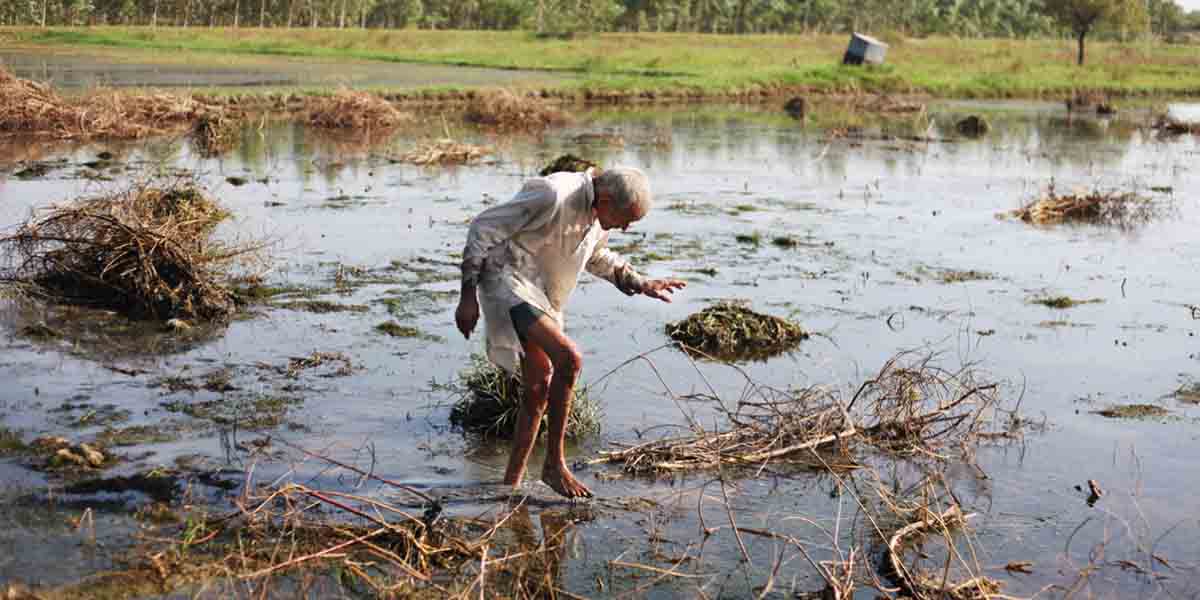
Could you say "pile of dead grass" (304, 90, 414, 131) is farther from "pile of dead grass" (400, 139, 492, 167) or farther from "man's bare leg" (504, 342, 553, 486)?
"man's bare leg" (504, 342, 553, 486)

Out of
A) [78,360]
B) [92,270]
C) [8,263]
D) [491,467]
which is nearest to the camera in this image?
[491,467]

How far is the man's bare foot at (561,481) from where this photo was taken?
572 centimetres

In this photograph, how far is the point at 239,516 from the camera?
5156 mm

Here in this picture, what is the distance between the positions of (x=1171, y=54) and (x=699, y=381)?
67.5 metres

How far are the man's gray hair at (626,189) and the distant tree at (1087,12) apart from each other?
5614cm

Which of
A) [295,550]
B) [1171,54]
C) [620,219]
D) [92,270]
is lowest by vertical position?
[295,550]

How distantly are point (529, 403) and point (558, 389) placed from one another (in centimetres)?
23

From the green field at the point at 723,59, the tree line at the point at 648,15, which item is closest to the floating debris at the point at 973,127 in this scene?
the green field at the point at 723,59

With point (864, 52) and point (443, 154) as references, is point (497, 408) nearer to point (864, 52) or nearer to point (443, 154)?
point (443, 154)

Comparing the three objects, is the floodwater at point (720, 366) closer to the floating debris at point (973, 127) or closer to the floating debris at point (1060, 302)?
the floating debris at point (1060, 302)

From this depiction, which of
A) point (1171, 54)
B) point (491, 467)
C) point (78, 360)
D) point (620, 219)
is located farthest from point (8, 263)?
point (1171, 54)

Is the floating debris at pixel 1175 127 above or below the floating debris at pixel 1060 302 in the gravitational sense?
above

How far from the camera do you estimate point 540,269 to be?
5539mm

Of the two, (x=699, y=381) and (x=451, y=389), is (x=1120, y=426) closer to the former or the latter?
(x=699, y=381)
